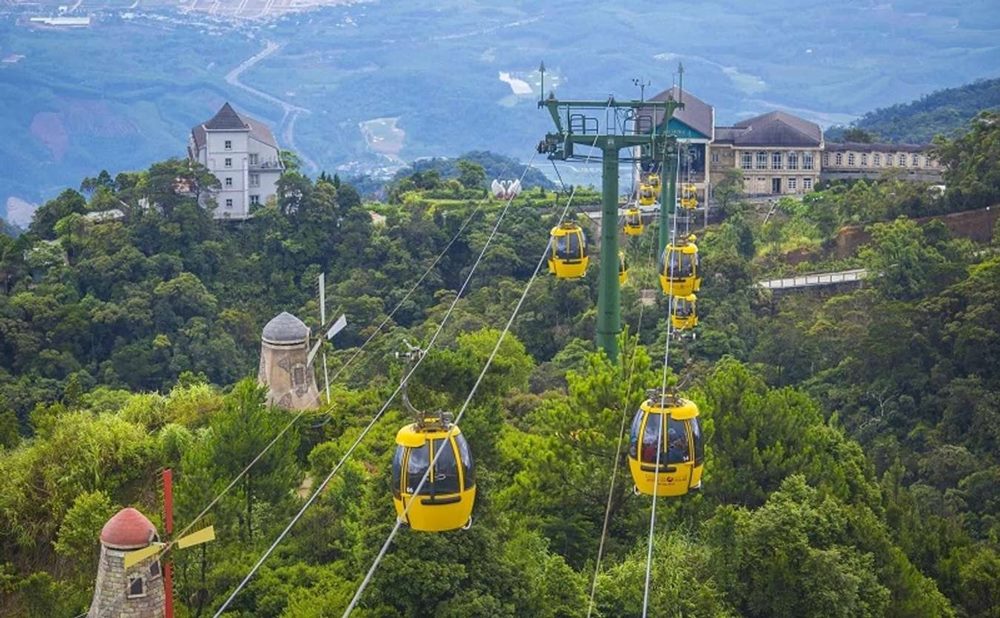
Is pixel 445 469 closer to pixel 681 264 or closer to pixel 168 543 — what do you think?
pixel 168 543

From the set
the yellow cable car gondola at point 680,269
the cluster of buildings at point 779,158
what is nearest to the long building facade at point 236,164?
the cluster of buildings at point 779,158

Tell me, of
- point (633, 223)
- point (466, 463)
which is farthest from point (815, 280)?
point (466, 463)

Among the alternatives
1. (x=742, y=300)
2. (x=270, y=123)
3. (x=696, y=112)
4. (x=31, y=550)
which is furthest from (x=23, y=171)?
(x=31, y=550)

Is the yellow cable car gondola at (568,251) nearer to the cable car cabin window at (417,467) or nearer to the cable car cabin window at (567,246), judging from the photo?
the cable car cabin window at (567,246)

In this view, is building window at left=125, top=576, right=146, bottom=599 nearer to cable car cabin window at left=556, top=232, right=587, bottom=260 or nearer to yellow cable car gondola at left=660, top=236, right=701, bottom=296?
cable car cabin window at left=556, top=232, right=587, bottom=260

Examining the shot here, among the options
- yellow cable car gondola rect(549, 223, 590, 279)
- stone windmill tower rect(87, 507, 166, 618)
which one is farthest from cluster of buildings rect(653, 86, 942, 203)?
stone windmill tower rect(87, 507, 166, 618)

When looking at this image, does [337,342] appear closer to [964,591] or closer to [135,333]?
[135,333]
